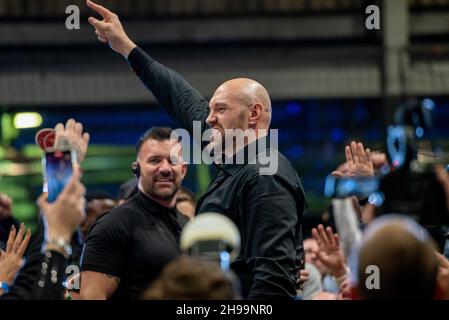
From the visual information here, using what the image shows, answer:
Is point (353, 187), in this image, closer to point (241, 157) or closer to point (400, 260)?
point (241, 157)

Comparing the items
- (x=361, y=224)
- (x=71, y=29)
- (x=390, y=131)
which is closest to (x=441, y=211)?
(x=361, y=224)

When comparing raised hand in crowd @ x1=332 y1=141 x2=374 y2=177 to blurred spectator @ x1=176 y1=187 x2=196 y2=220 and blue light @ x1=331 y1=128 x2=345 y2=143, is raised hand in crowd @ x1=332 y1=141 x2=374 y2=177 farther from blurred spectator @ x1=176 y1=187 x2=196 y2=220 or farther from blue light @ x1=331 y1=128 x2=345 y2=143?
blue light @ x1=331 y1=128 x2=345 y2=143

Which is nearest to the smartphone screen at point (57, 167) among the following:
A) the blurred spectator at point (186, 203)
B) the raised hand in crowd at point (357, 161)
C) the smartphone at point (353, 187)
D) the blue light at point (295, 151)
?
the raised hand in crowd at point (357, 161)

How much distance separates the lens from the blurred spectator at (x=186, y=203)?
5.09m

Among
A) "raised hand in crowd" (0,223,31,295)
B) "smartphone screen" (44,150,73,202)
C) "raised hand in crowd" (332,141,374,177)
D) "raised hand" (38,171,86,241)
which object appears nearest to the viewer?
"raised hand" (38,171,86,241)

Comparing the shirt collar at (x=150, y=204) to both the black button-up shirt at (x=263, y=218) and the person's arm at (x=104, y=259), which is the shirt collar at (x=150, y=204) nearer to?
the person's arm at (x=104, y=259)

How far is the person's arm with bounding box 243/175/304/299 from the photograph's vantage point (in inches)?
127

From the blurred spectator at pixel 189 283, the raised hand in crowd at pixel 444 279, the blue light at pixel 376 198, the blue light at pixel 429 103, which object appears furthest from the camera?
the blue light at pixel 429 103

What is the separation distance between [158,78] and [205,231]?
135 cm

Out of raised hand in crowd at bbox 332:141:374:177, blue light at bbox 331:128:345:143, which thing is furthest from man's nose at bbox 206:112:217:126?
blue light at bbox 331:128:345:143

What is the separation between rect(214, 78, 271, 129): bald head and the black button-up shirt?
22 centimetres

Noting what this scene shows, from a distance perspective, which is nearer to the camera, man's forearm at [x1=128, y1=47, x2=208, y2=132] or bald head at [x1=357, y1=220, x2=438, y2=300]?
bald head at [x1=357, y1=220, x2=438, y2=300]

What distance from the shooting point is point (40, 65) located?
373 inches

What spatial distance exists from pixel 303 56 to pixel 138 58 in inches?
227
